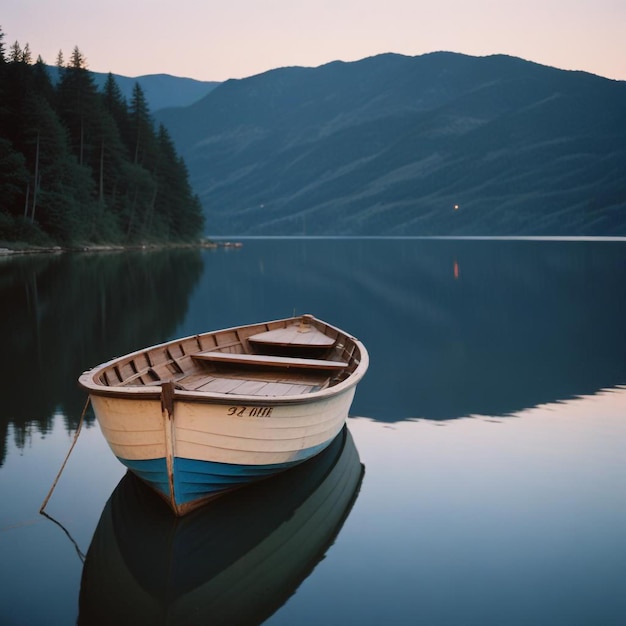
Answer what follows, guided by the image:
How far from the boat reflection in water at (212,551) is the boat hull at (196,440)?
399 mm

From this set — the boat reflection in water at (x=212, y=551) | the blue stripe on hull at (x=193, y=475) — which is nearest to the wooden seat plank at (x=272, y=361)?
the boat reflection in water at (x=212, y=551)

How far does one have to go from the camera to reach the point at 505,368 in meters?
19.2

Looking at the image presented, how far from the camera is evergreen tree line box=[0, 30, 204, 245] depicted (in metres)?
62.2

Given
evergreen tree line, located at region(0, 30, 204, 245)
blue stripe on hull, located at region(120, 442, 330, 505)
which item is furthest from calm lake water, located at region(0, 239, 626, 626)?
evergreen tree line, located at region(0, 30, 204, 245)

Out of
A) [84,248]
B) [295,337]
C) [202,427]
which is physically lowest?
[84,248]

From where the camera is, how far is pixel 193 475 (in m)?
8.28

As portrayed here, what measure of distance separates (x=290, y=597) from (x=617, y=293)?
37431mm

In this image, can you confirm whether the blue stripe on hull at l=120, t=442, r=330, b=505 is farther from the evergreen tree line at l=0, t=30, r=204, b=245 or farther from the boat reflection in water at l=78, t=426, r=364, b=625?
the evergreen tree line at l=0, t=30, r=204, b=245

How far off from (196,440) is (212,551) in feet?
4.09

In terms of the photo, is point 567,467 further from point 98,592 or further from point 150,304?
point 150,304

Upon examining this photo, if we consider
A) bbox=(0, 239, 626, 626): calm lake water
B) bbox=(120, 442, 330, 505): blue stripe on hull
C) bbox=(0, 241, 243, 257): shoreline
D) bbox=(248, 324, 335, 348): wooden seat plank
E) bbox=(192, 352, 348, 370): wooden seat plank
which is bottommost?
bbox=(0, 241, 243, 257): shoreline

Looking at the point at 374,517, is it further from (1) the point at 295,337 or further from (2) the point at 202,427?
(1) the point at 295,337

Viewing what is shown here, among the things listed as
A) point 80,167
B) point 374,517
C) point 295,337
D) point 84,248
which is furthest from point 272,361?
point 84,248

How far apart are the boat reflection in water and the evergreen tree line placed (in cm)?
5437
